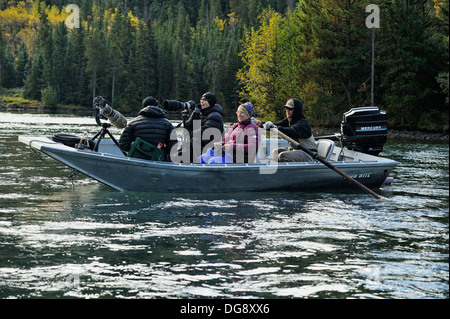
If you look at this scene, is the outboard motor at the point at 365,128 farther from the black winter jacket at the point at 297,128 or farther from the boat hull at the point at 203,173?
the black winter jacket at the point at 297,128

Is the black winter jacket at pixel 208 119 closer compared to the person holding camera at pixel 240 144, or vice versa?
the person holding camera at pixel 240 144

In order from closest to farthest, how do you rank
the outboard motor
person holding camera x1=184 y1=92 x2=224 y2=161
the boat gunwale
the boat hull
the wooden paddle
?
the boat gunwale < the boat hull < the wooden paddle < person holding camera x1=184 y1=92 x2=224 y2=161 < the outboard motor

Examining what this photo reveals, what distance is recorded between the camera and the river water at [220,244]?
638cm

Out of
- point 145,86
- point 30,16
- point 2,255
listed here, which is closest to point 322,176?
point 2,255

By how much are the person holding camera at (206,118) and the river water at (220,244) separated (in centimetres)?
125

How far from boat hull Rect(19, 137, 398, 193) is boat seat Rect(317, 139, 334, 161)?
0.64 meters

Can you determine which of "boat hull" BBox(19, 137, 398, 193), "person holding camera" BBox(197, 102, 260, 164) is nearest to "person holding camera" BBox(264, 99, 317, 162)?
"boat hull" BBox(19, 137, 398, 193)

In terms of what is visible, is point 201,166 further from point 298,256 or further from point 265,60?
point 265,60

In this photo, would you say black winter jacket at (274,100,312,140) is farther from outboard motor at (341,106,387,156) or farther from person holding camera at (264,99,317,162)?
outboard motor at (341,106,387,156)

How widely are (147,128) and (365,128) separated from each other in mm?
5176

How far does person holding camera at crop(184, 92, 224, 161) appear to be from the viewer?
12.3 meters

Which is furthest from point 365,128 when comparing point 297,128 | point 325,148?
point 297,128

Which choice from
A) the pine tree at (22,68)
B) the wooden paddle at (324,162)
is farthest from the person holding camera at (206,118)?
the pine tree at (22,68)

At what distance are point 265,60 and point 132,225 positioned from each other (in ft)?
124
